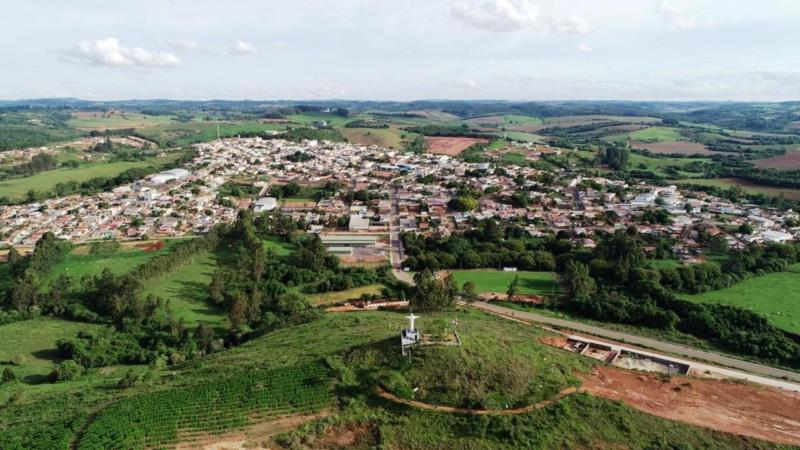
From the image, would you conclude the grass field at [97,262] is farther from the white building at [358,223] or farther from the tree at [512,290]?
the tree at [512,290]

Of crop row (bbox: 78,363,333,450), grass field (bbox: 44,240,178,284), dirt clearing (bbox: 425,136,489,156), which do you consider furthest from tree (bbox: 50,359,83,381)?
dirt clearing (bbox: 425,136,489,156)

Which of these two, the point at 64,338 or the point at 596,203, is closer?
the point at 64,338

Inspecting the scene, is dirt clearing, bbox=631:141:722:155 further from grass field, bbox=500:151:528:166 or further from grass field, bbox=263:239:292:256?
grass field, bbox=263:239:292:256

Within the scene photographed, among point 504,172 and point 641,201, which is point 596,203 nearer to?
point 641,201

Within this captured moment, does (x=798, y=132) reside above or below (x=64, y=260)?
above

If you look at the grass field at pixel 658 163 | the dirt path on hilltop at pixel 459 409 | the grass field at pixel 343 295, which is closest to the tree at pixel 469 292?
A: the grass field at pixel 343 295

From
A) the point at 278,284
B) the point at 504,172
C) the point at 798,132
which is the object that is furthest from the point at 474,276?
the point at 798,132
